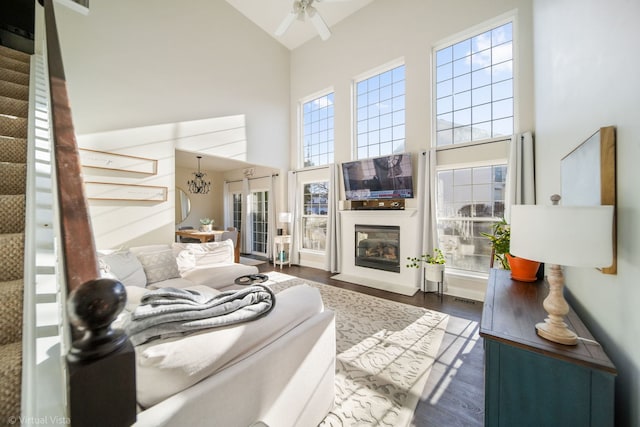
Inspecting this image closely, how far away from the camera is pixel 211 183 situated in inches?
285

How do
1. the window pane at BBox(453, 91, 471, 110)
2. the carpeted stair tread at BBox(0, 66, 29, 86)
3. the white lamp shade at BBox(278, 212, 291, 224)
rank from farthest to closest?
1. the white lamp shade at BBox(278, 212, 291, 224)
2. the window pane at BBox(453, 91, 471, 110)
3. the carpeted stair tread at BBox(0, 66, 29, 86)

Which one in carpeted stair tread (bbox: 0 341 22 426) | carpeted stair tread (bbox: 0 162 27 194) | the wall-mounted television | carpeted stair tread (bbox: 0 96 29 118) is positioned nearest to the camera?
carpeted stair tread (bbox: 0 341 22 426)

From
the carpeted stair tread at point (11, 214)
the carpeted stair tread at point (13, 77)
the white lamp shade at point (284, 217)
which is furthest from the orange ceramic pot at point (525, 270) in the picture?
the carpeted stair tread at point (13, 77)

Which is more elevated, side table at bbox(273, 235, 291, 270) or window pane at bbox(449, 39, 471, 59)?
window pane at bbox(449, 39, 471, 59)

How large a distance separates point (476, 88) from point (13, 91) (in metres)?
5.19

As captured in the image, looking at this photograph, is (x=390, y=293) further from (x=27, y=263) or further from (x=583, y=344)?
(x=27, y=263)

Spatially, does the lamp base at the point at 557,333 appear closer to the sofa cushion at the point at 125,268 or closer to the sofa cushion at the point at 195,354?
the sofa cushion at the point at 195,354

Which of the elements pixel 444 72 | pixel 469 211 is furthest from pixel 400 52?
pixel 469 211

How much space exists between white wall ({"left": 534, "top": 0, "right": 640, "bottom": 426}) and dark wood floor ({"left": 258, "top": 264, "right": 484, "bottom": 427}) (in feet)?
2.53

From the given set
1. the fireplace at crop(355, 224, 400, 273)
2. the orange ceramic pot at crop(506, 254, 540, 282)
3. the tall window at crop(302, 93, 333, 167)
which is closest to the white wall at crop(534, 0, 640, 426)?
the orange ceramic pot at crop(506, 254, 540, 282)

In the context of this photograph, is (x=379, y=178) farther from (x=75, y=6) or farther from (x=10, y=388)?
(x=75, y=6)

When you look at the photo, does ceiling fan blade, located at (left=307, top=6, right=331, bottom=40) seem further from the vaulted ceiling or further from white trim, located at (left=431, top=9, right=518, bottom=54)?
white trim, located at (left=431, top=9, right=518, bottom=54)

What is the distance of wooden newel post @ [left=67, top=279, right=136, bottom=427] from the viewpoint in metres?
0.39

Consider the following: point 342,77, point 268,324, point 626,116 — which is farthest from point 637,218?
point 342,77
